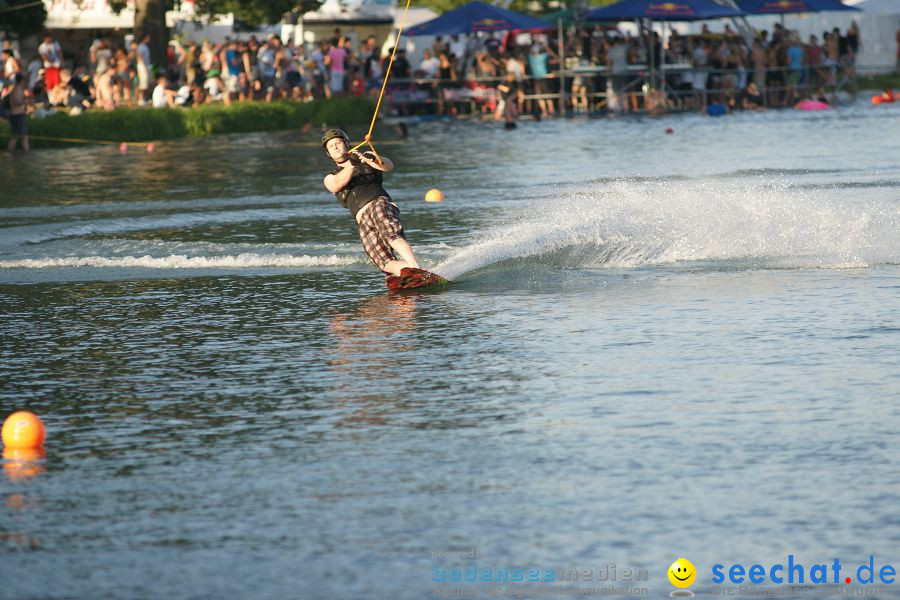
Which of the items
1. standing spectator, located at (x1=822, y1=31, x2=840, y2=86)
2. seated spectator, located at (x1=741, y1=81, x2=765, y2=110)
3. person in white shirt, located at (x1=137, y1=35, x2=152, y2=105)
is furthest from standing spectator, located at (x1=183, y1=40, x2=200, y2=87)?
standing spectator, located at (x1=822, y1=31, x2=840, y2=86)

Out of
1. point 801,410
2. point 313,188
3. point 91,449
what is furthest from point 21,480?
point 313,188

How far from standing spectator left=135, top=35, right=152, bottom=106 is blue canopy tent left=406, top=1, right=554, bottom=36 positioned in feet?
19.7

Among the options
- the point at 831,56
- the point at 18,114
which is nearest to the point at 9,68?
the point at 18,114

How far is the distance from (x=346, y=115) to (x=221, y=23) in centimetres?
1318

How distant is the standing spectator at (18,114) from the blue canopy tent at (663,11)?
45.7 ft

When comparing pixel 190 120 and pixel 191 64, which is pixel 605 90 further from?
pixel 190 120

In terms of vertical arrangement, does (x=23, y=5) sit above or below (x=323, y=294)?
above

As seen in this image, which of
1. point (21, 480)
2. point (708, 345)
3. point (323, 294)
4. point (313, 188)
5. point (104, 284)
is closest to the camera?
point (21, 480)

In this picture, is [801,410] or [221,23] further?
[221,23]

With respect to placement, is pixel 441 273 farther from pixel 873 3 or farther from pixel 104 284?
pixel 873 3

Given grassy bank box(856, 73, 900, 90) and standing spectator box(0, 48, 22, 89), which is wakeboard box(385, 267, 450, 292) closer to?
standing spectator box(0, 48, 22, 89)

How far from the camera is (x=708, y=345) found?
9.39 meters

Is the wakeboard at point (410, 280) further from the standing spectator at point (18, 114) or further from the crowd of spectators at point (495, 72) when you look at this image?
the crowd of spectators at point (495, 72)

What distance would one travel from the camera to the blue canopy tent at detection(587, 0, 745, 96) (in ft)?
121
